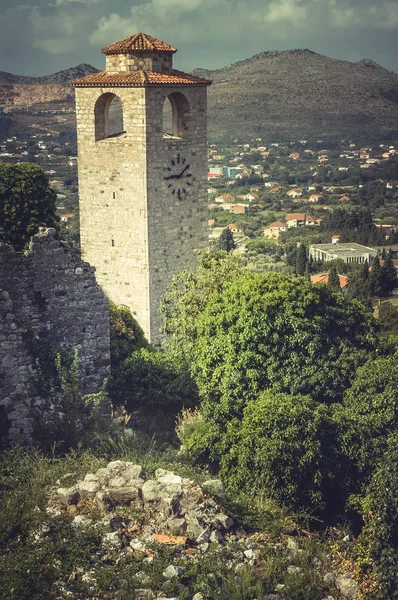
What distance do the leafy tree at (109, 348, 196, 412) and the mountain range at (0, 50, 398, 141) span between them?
315 ft

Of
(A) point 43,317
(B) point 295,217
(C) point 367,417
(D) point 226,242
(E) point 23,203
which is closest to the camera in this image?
(A) point 43,317

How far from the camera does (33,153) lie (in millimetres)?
62594

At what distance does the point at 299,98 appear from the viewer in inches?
4505

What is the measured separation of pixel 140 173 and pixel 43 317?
17.9ft

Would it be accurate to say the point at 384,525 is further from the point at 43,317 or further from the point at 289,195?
the point at 289,195

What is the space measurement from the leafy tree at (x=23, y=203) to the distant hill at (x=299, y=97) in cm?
9709

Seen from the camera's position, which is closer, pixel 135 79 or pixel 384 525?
pixel 384 525

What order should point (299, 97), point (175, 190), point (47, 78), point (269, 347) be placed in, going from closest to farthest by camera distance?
point (269, 347)
point (175, 190)
point (47, 78)
point (299, 97)

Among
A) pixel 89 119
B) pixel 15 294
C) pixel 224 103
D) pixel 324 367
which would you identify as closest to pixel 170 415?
pixel 324 367

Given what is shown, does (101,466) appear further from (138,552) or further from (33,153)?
(33,153)

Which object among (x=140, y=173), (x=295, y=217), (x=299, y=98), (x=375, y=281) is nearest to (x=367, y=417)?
(x=140, y=173)

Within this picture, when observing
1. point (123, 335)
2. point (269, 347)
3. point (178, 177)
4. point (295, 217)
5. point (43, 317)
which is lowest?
point (295, 217)

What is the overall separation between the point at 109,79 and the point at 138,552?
10.4 metres

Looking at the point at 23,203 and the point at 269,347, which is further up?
the point at 23,203
